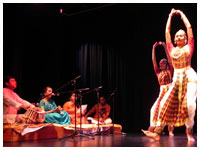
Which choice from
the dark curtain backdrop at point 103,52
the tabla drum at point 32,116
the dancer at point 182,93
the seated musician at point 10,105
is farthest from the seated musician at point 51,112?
the dancer at point 182,93

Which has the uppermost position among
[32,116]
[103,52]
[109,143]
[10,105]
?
[103,52]

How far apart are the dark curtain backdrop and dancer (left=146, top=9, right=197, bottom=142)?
281 centimetres

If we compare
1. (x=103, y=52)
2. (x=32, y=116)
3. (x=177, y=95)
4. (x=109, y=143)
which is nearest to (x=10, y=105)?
(x=32, y=116)

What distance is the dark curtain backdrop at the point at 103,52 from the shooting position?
7.09m

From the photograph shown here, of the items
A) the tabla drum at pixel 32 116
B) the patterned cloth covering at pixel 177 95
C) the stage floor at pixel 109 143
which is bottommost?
the stage floor at pixel 109 143

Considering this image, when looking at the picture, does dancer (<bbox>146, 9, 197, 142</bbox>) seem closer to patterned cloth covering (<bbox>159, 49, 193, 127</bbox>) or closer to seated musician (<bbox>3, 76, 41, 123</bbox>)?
patterned cloth covering (<bbox>159, 49, 193, 127</bbox>)

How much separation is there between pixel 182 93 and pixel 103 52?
4.18 metres

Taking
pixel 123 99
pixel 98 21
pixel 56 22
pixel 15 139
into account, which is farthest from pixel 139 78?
pixel 15 139

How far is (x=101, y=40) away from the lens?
25.7ft

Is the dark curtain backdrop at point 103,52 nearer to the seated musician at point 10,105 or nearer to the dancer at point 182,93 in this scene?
the seated musician at point 10,105

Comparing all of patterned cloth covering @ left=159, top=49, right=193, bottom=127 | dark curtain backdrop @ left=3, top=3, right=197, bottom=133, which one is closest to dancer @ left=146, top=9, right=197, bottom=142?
patterned cloth covering @ left=159, top=49, right=193, bottom=127

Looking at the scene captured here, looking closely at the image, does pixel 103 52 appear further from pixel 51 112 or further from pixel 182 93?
pixel 182 93

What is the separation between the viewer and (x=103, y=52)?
7.87 meters

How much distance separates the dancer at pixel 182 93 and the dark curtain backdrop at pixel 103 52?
2810 millimetres
